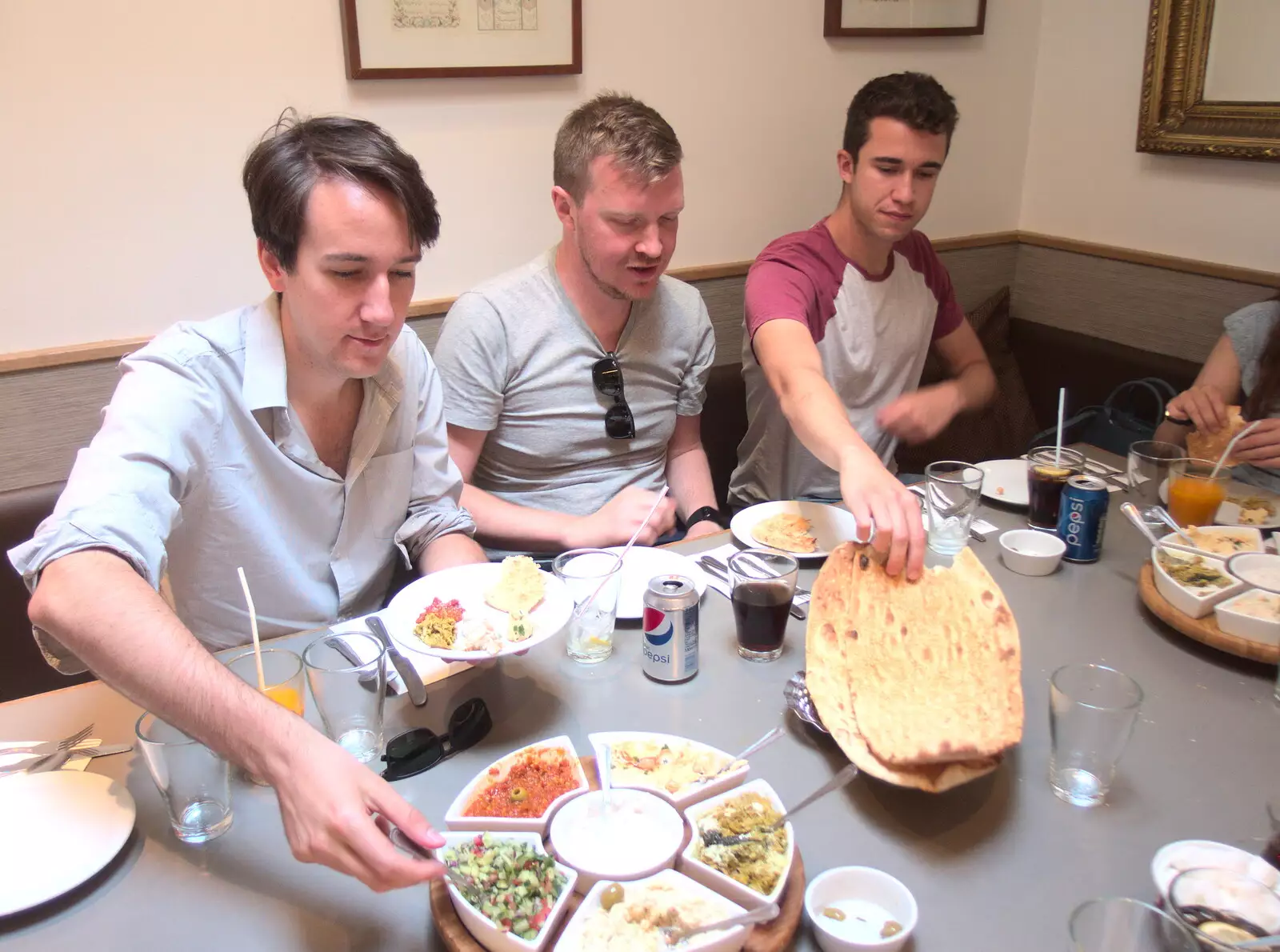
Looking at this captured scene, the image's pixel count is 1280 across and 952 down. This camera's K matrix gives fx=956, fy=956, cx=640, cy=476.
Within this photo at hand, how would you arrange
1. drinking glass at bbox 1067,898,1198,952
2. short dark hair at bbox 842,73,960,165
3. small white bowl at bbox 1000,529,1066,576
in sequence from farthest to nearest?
short dark hair at bbox 842,73,960,165, small white bowl at bbox 1000,529,1066,576, drinking glass at bbox 1067,898,1198,952

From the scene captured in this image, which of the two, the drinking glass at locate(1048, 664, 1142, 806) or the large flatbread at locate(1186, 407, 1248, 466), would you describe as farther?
the large flatbread at locate(1186, 407, 1248, 466)

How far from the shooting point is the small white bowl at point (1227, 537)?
1.53m

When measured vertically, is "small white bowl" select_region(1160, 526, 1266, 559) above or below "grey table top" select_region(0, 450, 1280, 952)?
above

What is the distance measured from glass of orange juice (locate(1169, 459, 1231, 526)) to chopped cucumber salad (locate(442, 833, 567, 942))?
4.51 ft

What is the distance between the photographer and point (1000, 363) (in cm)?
328

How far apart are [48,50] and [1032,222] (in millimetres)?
3054

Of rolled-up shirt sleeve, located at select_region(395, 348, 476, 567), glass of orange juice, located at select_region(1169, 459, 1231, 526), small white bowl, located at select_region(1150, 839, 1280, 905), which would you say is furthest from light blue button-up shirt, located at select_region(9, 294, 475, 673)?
glass of orange juice, located at select_region(1169, 459, 1231, 526)

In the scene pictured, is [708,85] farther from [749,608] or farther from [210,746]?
[210,746]

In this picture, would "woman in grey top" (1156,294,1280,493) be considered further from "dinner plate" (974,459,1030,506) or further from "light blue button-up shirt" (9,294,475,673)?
"light blue button-up shirt" (9,294,475,673)

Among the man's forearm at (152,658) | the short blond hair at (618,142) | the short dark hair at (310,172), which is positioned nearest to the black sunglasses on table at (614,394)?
the short blond hair at (618,142)

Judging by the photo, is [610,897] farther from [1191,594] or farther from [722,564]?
[1191,594]

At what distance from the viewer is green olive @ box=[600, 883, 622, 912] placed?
0.89m

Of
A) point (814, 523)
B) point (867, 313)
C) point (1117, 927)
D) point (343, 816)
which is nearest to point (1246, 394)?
point (867, 313)

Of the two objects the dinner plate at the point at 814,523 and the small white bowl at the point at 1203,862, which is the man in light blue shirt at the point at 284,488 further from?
the small white bowl at the point at 1203,862
